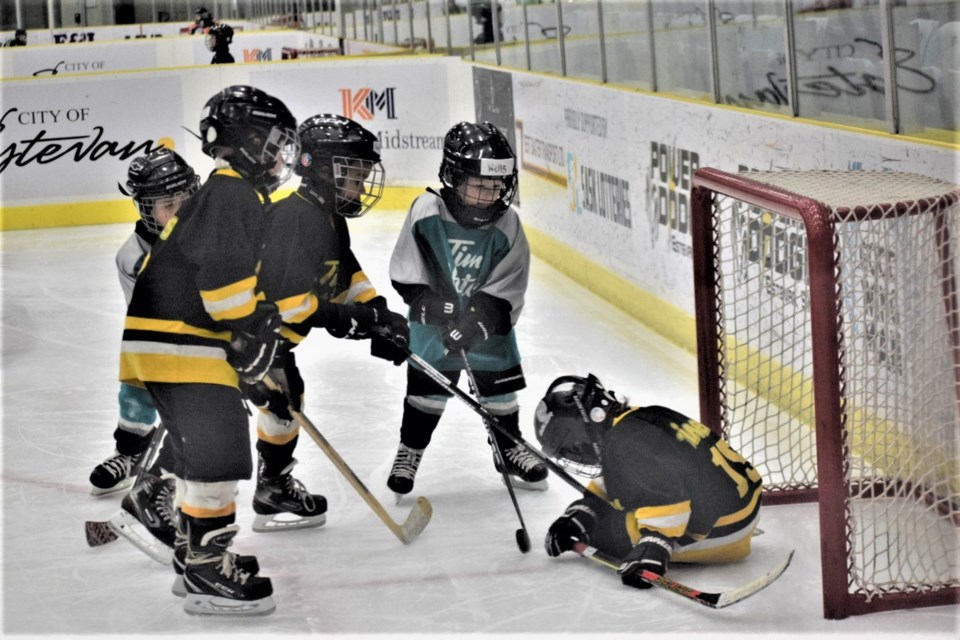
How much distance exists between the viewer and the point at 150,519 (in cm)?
325

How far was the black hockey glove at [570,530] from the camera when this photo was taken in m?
2.98

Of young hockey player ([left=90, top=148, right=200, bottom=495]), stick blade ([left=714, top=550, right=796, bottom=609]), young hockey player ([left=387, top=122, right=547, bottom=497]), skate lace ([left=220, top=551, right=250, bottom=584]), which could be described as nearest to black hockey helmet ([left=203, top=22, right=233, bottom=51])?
young hockey player ([left=90, top=148, right=200, bottom=495])

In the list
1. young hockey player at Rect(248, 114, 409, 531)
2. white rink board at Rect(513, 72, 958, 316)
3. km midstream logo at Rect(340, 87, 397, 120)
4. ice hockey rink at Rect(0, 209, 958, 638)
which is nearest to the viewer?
ice hockey rink at Rect(0, 209, 958, 638)

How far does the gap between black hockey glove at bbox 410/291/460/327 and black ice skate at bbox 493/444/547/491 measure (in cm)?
42

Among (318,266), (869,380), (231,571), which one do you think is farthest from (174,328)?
(869,380)

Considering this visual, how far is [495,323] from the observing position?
3459mm

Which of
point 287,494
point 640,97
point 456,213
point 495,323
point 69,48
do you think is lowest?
point 287,494

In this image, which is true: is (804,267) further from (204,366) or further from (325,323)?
(204,366)

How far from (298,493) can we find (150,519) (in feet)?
1.29

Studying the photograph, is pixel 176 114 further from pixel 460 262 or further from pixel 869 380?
pixel 869 380

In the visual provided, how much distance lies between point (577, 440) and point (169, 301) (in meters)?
0.97

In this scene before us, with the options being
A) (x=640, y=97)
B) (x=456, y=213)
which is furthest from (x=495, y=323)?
(x=640, y=97)

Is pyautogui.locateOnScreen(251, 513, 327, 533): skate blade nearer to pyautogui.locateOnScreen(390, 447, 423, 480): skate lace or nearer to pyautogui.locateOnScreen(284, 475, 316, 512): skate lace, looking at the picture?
pyautogui.locateOnScreen(284, 475, 316, 512): skate lace

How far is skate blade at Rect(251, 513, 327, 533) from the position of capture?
3396mm
